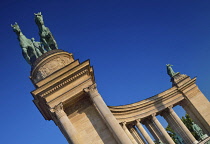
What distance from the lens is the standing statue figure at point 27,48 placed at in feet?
111

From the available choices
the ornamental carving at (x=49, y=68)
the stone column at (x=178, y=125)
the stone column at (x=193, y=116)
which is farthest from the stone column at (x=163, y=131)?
the ornamental carving at (x=49, y=68)

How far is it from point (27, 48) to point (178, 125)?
3007 centimetres

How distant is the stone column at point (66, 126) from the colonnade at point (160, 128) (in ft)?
68.8

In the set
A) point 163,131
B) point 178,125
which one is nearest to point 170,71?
point 178,125

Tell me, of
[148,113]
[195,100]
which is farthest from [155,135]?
[195,100]

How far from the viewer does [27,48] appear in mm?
34000

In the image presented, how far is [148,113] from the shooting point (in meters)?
48.7

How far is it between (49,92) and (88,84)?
156 inches

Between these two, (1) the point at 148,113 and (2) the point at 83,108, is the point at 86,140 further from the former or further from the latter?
(1) the point at 148,113

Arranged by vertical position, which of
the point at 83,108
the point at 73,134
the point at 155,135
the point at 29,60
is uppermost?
the point at 29,60

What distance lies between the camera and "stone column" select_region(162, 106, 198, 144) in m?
47.8

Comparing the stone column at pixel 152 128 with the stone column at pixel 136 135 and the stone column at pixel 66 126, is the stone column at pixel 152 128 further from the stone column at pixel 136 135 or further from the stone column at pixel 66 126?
the stone column at pixel 66 126

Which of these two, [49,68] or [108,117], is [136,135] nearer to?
[108,117]

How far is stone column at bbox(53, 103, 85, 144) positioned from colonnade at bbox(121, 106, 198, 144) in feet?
68.8
